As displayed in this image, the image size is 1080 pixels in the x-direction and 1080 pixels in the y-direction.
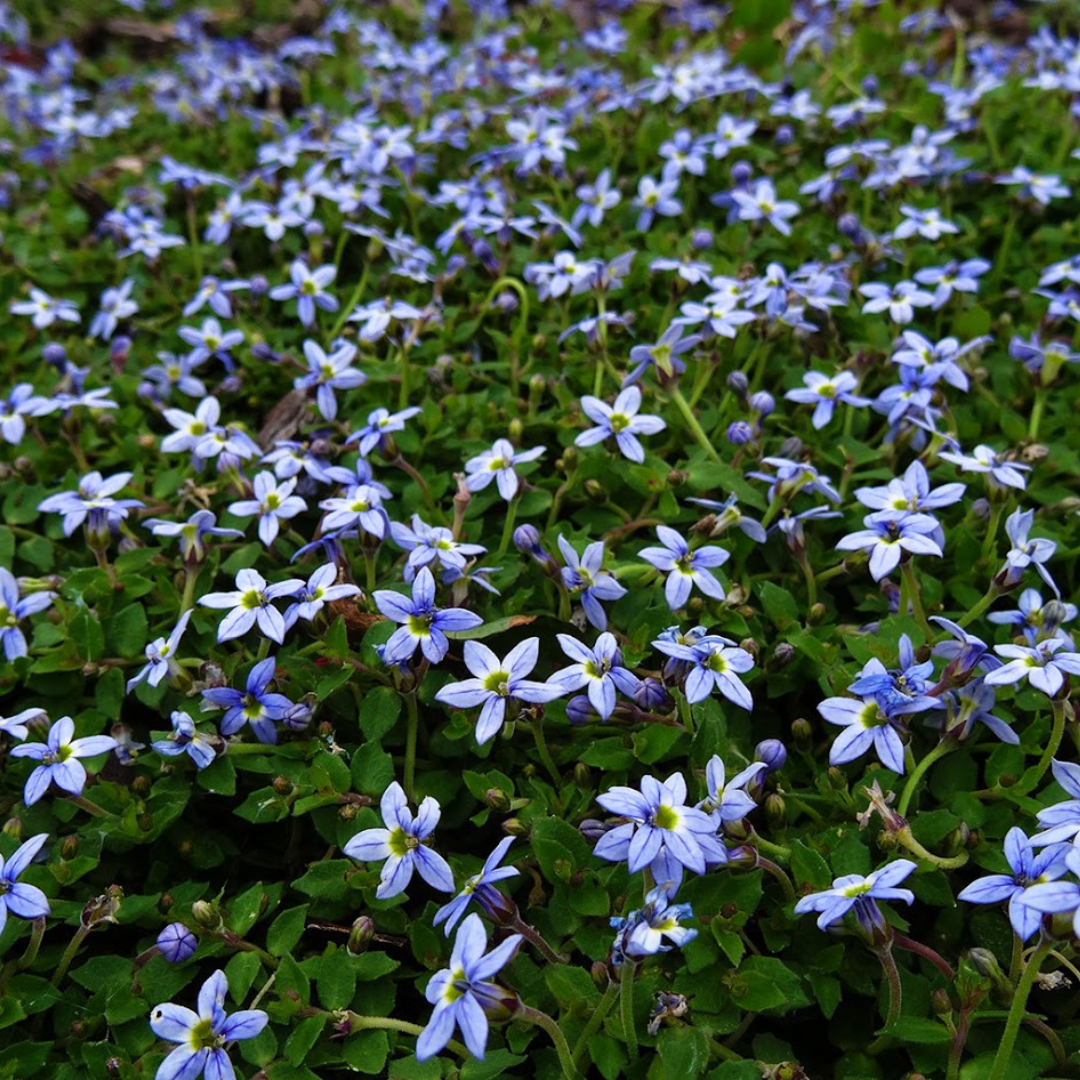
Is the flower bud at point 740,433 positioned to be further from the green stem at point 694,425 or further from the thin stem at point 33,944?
the thin stem at point 33,944

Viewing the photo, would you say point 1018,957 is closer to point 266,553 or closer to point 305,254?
point 266,553

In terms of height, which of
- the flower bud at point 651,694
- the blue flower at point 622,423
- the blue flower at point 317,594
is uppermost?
the blue flower at point 622,423

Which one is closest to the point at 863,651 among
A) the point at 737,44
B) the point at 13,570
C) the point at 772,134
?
the point at 13,570

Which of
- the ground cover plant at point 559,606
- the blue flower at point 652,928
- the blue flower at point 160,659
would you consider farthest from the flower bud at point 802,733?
the blue flower at point 160,659

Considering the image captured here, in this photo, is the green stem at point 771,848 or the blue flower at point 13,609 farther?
the blue flower at point 13,609

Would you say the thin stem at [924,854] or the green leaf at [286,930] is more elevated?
the thin stem at [924,854]

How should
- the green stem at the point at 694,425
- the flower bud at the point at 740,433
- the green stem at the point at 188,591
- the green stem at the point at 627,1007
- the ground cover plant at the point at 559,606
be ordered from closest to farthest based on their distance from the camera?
the green stem at the point at 627,1007
the ground cover plant at the point at 559,606
the green stem at the point at 188,591
the flower bud at the point at 740,433
the green stem at the point at 694,425

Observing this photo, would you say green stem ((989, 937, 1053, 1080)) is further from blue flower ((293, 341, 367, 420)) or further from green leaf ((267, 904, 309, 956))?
blue flower ((293, 341, 367, 420))
